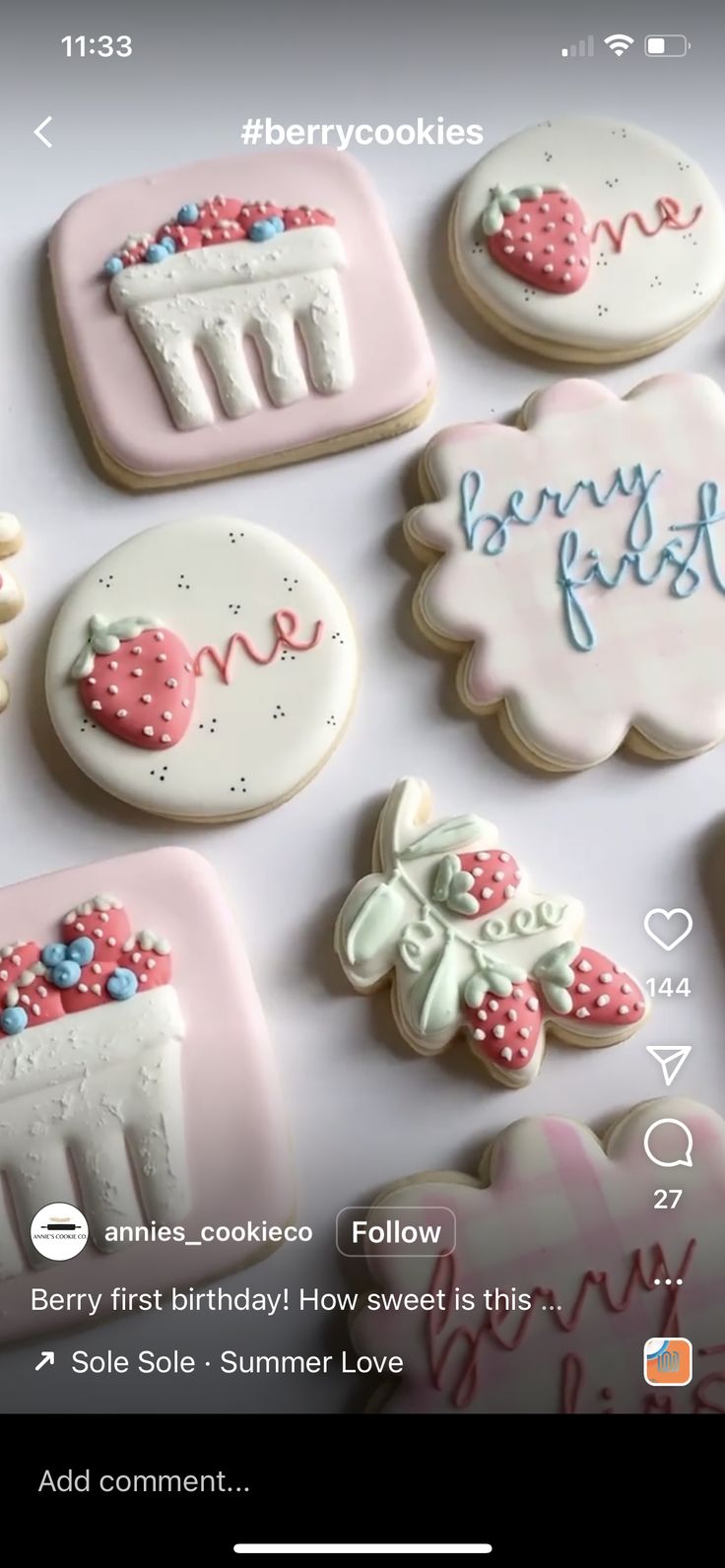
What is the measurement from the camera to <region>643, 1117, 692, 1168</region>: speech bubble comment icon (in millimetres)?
833

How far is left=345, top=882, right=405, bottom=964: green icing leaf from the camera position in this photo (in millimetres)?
859

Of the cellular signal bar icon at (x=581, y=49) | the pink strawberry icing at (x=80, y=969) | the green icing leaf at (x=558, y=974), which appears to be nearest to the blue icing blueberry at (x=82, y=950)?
the pink strawberry icing at (x=80, y=969)

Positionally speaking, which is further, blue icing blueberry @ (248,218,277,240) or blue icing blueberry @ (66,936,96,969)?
blue icing blueberry @ (248,218,277,240)

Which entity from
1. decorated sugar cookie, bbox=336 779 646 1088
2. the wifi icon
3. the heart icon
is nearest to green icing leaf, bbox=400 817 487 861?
decorated sugar cookie, bbox=336 779 646 1088

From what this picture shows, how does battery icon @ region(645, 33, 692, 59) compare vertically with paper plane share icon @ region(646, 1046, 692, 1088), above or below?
above

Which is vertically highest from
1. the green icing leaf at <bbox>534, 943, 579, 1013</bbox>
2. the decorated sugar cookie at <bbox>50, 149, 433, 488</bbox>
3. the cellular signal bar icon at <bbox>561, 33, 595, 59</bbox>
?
the cellular signal bar icon at <bbox>561, 33, 595, 59</bbox>

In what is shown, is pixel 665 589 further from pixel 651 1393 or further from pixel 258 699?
pixel 651 1393

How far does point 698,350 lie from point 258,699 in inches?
15.4

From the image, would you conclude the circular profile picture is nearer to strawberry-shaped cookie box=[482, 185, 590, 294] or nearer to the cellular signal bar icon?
strawberry-shaped cookie box=[482, 185, 590, 294]

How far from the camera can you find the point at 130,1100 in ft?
2.68

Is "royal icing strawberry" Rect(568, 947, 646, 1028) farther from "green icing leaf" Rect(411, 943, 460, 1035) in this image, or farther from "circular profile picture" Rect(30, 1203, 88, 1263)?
"circular profile picture" Rect(30, 1203, 88, 1263)

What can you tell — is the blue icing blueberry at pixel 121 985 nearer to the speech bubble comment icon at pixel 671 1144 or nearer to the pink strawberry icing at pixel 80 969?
the pink strawberry icing at pixel 80 969

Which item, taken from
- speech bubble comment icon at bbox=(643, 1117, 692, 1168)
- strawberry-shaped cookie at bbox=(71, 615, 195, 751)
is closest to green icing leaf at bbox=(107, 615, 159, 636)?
strawberry-shaped cookie at bbox=(71, 615, 195, 751)

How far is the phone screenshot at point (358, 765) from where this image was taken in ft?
2.62
